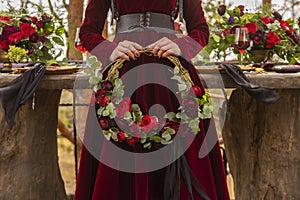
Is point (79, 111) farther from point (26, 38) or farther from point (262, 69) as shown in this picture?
point (262, 69)

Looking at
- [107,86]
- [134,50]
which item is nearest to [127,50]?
[134,50]

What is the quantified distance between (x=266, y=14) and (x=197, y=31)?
105 cm

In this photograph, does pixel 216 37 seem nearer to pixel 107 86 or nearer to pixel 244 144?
pixel 244 144

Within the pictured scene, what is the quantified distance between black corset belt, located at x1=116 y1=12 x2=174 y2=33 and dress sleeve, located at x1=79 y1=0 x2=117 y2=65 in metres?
0.08

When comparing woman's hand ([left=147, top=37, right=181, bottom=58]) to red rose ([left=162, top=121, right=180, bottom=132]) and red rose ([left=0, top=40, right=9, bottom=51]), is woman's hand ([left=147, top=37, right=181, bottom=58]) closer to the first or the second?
red rose ([left=162, top=121, right=180, bottom=132])

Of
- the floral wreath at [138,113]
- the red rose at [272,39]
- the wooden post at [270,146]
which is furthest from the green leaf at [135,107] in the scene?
the red rose at [272,39]

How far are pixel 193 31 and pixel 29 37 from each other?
906 mm

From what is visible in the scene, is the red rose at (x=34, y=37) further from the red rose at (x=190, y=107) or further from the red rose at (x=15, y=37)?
the red rose at (x=190, y=107)

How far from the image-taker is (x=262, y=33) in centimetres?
227

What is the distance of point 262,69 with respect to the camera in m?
2.05

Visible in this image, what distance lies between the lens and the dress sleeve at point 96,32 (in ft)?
4.94

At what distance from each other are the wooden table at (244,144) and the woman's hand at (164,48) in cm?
50

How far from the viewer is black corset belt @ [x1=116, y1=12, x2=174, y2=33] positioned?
1554 millimetres

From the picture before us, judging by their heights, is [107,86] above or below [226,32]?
below
